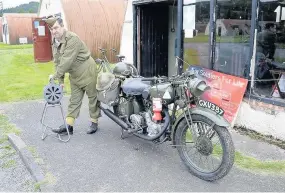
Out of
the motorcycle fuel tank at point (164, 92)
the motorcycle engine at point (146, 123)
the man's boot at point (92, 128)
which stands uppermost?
the motorcycle fuel tank at point (164, 92)

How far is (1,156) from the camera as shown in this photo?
16.3 feet

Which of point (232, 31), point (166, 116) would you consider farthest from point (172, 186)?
point (232, 31)

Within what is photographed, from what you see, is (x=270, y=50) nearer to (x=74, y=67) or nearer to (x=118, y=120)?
(x=118, y=120)

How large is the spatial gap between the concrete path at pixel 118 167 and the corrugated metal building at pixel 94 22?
10530mm

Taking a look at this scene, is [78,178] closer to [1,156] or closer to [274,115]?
[1,156]

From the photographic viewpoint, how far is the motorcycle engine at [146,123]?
4.57 m

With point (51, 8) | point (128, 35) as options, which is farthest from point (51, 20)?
point (51, 8)

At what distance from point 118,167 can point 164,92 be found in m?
1.17

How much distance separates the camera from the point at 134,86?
4.85m

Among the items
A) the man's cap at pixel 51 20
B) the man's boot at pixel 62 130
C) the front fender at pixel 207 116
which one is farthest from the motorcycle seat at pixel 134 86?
the man's cap at pixel 51 20

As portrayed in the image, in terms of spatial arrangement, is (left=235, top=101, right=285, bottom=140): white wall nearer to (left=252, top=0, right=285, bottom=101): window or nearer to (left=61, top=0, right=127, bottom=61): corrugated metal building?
(left=252, top=0, right=285, bottom=101): window

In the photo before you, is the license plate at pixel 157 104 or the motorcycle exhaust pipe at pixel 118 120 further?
the motorcycle exhaust pipe at pixel 118 120

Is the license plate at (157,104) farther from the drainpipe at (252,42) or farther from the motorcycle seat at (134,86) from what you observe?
the drainpipe at (252,42)

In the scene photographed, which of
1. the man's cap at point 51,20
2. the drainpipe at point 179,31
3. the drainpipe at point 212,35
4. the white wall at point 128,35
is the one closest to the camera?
the man's cap at point 51,20
